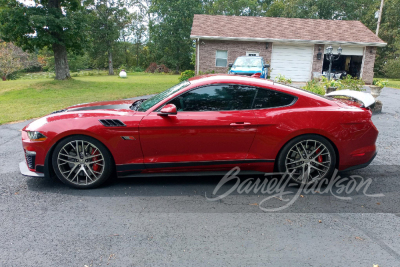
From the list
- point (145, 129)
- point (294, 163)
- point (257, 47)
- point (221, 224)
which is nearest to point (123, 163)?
point (145, 129)

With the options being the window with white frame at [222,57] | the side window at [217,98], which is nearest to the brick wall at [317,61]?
the window with white frame at [222,57]

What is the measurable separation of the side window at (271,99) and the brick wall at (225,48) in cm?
1932

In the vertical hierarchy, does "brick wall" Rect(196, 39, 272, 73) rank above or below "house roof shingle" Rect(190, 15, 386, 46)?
below

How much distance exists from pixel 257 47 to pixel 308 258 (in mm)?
21929

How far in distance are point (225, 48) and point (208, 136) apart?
20047 mm

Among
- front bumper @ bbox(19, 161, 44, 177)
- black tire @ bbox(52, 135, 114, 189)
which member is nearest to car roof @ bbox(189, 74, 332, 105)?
black tire @ bbox(52, 135, 114, 189)

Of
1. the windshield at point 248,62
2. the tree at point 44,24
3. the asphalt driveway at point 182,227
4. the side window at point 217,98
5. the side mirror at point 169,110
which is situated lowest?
the asphalt driveway at point 182,227

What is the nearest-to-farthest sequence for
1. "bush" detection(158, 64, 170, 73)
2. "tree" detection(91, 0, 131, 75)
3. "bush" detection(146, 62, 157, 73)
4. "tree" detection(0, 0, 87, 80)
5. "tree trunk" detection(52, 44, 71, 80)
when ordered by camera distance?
1. "tree" detection(0, 0, 87, 80)
2. "tree trunk" detection(52, 44, 71, 80)
3. "tree" detection(91, 0, 131, 75)
4. "bush" detection(158, 64, 170, 73)
5. "bush" detection(146, 62, 157, 73)

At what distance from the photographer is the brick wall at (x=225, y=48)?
22.9 m

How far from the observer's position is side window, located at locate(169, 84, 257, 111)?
4.06 metres

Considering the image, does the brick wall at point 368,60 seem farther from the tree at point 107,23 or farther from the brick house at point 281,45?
the tree at point 107,23

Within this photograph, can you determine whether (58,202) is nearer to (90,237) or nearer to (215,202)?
(90,237)

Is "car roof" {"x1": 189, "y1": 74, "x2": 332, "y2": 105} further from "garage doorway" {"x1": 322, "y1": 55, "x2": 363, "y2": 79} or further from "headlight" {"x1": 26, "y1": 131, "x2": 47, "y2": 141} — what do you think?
"garage doorway" {"x1": 322, "y1": 55, "x2": 363, "y2": 79}

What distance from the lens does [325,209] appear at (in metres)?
3.61
